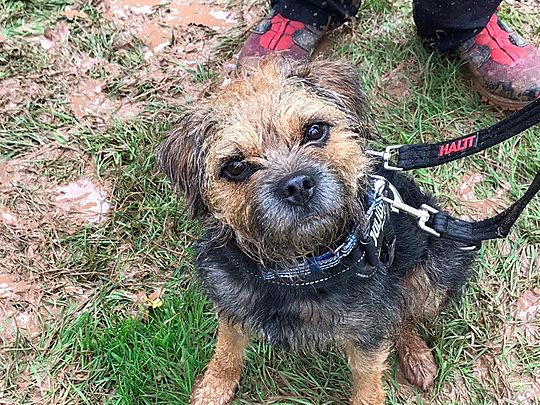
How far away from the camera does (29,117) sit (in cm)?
409

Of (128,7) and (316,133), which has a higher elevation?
(316,133)

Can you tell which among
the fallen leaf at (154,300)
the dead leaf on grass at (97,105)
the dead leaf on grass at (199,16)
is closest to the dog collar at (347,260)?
the fallen leaf at (154,300)

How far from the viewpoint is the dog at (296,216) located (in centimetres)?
225

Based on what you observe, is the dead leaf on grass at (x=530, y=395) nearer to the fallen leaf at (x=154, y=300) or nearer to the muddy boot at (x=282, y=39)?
the fallen leaf at (x=154, y=300)

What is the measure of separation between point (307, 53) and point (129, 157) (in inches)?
47.4

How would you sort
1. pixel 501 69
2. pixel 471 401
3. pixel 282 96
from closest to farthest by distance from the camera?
pixel 282 96, pixel 471 401, pixel 501 69

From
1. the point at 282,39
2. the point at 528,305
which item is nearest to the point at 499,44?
the point at 282,39

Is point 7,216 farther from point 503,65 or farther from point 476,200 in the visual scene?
point 503,65

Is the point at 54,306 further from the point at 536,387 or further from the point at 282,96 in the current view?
the point at 536,387

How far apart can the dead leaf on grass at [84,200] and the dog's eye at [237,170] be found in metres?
1.58

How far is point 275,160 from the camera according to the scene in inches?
89.0

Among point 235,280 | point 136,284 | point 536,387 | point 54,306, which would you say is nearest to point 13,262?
point 54,306

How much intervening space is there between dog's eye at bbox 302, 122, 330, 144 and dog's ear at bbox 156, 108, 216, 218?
1.10ft

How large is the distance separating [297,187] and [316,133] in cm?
28
